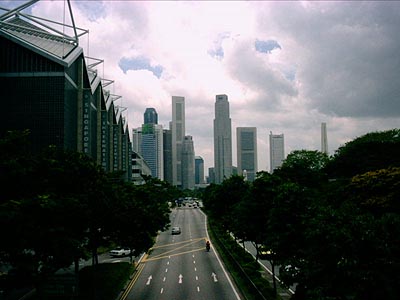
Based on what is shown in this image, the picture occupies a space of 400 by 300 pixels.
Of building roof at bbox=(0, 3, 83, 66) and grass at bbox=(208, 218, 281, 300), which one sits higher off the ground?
building roof at bbox=(0, 3, 83, 66)

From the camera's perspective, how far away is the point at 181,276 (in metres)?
36.4

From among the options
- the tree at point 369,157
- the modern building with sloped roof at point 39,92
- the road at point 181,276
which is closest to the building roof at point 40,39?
the modern building with sloped roof at point 39,92

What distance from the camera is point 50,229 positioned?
18188 mm

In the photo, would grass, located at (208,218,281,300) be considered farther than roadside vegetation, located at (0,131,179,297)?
Yes

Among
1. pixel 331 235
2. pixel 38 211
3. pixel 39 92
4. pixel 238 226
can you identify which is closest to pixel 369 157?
pixel 238 226

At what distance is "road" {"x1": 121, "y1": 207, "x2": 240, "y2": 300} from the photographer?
29453 mm

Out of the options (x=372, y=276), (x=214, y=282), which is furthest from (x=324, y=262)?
(x=214, y=282)

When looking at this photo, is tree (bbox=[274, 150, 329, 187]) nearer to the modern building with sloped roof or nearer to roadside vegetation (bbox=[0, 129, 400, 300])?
roadside vegetation (bbox=[0, 129, 400, 300])

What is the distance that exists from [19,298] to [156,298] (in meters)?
9.22

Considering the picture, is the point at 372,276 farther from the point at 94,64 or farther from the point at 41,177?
the point at 94,64

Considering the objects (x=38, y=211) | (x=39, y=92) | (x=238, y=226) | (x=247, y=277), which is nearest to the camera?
(x=38, y=211)

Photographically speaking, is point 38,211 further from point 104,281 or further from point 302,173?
point 302,173

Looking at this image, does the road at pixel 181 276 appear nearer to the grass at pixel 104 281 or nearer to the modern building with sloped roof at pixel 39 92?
the grass at pixel 104 281

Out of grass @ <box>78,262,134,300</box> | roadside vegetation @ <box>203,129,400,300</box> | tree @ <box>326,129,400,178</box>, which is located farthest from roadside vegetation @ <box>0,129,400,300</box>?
tree @ <box>326,129,400,178</box>
